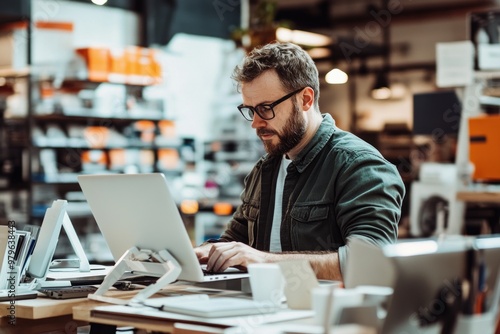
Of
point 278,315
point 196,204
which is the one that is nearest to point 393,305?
point 278,315

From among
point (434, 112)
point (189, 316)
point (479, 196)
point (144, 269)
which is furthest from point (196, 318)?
point (434, 112)

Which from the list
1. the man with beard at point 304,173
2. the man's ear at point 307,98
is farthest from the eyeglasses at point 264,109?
the man's ear at point 307,98

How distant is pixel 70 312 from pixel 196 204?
6358 millimetres

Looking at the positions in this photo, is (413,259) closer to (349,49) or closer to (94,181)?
(94,181)

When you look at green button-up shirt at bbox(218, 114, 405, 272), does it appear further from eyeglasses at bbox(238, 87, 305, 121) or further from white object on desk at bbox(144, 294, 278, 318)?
white object on desk at bbox(144, 294, 278, 318)

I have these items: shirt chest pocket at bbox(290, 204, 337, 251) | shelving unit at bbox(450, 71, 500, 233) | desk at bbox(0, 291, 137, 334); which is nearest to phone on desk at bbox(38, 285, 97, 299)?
desk at bbox(0, 291, 137, 334)

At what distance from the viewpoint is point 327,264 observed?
275 cm

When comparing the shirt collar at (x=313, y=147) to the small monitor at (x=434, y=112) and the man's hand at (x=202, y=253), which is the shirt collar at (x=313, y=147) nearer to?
the man's hand at (x=202, y=253)

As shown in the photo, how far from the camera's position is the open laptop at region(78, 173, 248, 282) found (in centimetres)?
237

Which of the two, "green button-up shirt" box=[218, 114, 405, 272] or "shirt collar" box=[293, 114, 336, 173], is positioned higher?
"shirt collar" box=[293, 114, 336, 173]

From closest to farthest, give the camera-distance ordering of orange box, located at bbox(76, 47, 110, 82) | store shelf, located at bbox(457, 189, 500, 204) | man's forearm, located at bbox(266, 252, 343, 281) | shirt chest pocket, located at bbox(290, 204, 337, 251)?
man's forearm, located at bbox(266, 252, 343, 281)
shirt chest pocket, located at bbox(290, 204, 337, 251)
store shelf, located at bbox(457, 189, 500, 204)
orange box, located at bbox(76, 47, 110, 82)

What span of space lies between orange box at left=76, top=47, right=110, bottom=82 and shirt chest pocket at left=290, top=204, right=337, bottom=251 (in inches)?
208

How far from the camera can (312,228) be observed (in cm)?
306

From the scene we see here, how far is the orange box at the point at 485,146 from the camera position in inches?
239
